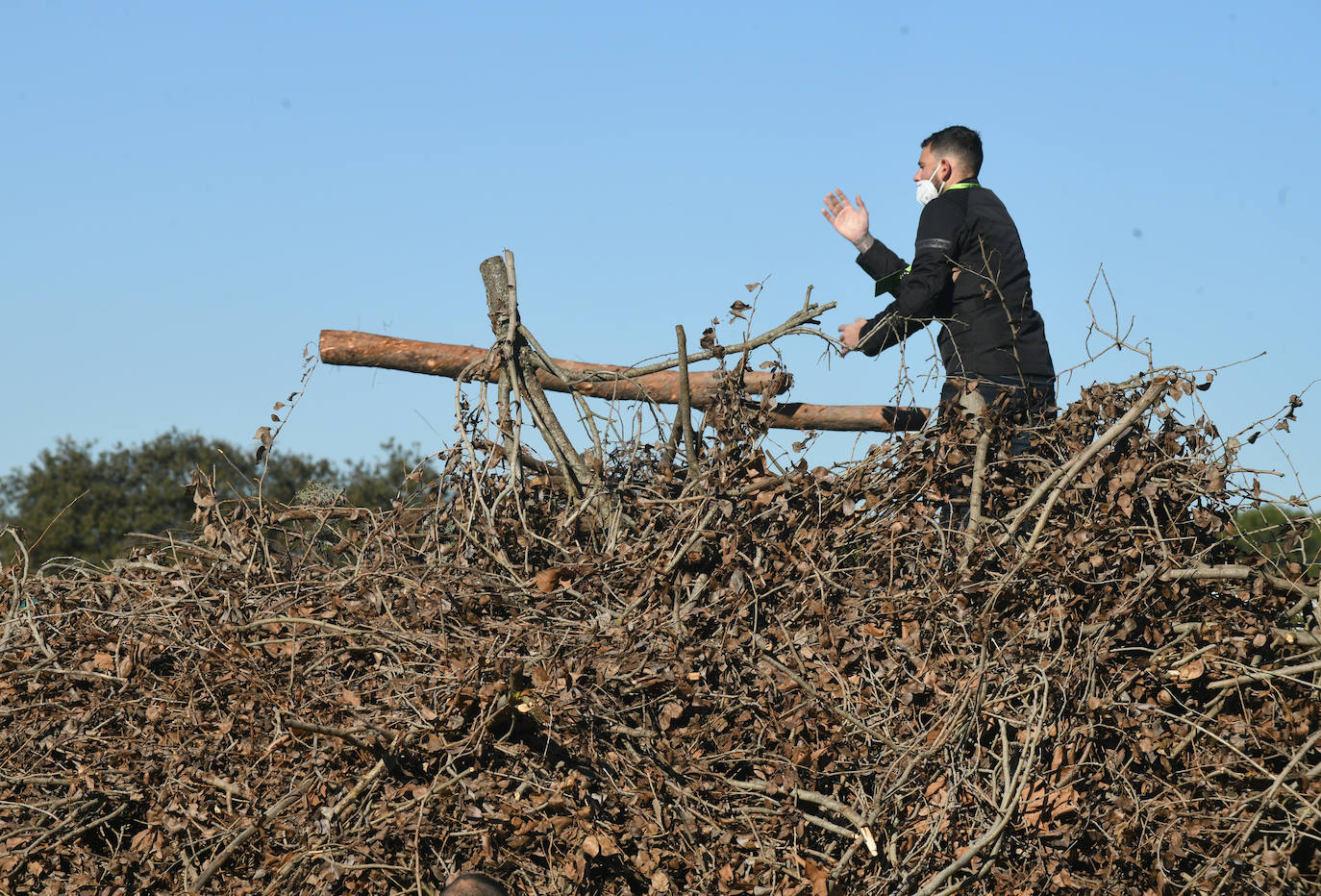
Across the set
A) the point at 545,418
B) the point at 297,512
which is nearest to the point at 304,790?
the point at 297,512

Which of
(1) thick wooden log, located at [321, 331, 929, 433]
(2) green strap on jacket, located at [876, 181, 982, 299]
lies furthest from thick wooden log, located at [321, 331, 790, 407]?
(2) green strap on jacket, located at [876, 181, 982, 299]

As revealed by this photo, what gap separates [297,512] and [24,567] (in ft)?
3.62

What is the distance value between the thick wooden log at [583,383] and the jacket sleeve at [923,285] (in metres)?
0.31

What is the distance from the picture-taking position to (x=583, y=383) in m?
5.04

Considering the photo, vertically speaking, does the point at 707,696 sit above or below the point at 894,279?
below

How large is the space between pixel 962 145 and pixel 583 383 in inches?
81.4

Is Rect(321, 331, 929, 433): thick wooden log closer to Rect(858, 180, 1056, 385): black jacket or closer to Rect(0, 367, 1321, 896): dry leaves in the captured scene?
Rect(858, 180, 1056, 385): black jacket

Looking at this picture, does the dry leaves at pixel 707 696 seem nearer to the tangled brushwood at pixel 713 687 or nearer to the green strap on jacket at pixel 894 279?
the tangled brushwood at pixel 713 687

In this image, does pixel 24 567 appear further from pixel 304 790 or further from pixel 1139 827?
pixel 1139 827

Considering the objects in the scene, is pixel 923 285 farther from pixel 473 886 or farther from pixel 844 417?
pixel 473 886

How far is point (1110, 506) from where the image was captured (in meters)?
4.23

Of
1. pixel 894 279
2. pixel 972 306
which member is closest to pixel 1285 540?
pixel 972 306

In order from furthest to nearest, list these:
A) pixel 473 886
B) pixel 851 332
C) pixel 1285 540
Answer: pixel 851 332 < pixel 1285 540 < pixel 473 886

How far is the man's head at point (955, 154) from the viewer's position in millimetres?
5410
